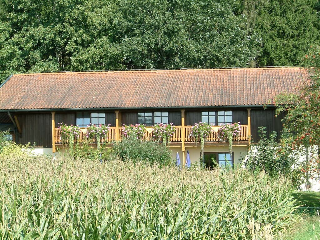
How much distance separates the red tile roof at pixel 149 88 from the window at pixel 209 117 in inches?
34.8

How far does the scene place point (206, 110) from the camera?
28.5 m

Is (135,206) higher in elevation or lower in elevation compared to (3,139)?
lower

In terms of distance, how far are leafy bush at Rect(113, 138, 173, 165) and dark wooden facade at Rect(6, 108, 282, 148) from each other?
17.6ft

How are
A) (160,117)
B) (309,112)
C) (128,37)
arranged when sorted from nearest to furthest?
Answer: 1. (309,112)
2. (160,117)
3. (128,37)

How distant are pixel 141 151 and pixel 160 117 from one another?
6321mm

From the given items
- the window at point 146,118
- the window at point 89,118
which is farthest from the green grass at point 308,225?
the window at point 89,118

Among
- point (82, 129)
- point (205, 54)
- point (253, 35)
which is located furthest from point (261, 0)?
point (82, 129)

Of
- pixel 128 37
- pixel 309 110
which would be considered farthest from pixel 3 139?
pixel 309 110

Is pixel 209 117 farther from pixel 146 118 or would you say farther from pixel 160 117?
pixel 146 118

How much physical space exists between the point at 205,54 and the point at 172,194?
82.7ft

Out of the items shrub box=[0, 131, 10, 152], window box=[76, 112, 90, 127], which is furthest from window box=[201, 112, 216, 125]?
shrub box=[0, 131, 10, 152]

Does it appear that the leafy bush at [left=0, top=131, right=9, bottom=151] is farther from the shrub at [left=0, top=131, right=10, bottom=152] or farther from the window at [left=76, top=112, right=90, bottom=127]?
the window at [left=76, top=112, right=90, bottom=127]

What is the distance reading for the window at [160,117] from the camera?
2888 cm

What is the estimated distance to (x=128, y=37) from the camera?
38.2 metres
